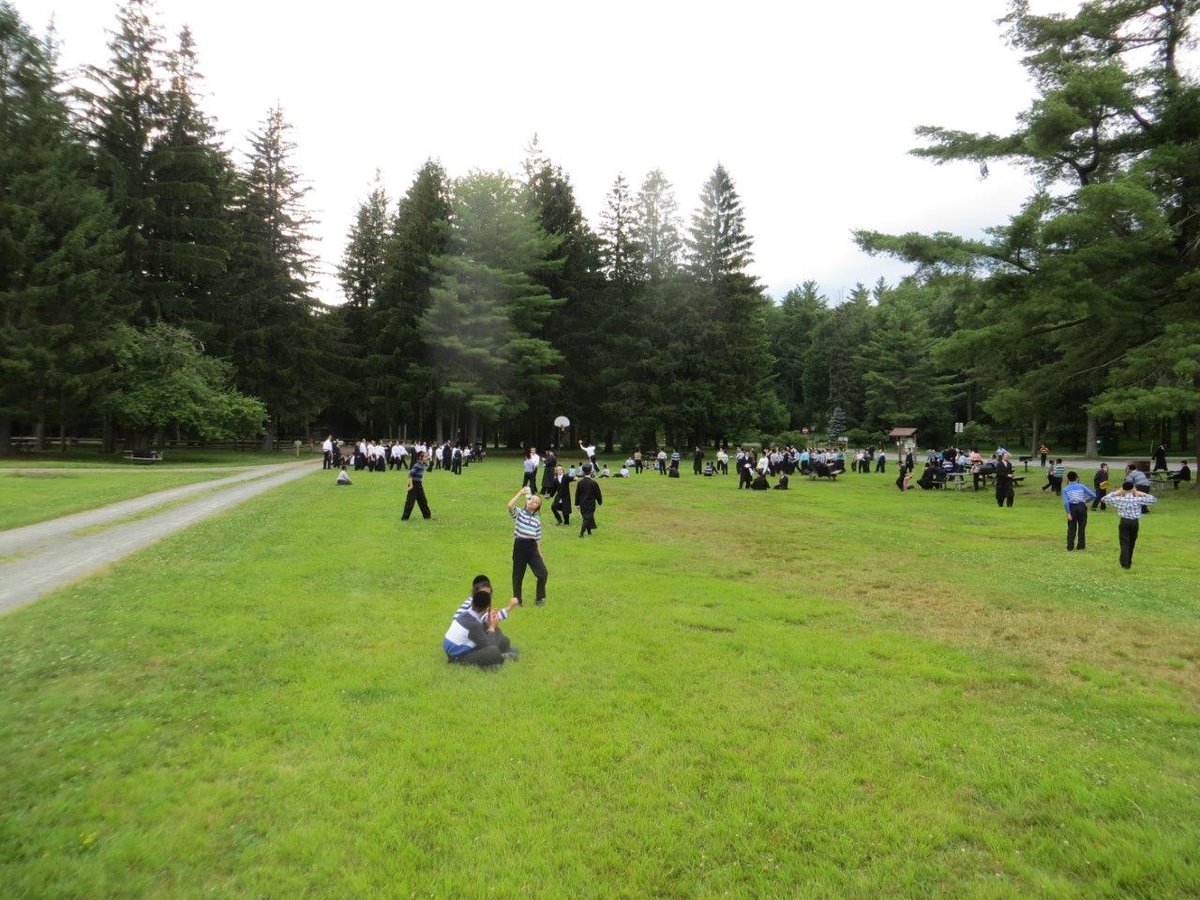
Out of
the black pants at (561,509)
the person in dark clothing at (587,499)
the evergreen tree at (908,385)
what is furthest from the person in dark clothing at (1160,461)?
the evergreen tree at (908,385)

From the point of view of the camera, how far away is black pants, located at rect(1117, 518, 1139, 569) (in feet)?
38.6

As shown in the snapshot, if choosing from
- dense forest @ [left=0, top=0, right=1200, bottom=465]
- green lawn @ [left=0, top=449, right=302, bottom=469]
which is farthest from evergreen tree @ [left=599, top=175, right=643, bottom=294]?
green lawn @ [left=0, top=449, right=302, bottom=469]

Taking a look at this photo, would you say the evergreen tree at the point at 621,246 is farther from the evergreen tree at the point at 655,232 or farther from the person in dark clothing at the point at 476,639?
the person in dark clothing at the point at 476,639

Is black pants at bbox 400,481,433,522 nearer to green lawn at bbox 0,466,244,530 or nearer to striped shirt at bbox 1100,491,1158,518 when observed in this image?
green lawn at bbox 0,466,244,530

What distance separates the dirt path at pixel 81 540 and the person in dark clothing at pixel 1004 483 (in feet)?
73.9

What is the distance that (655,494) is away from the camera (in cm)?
2459

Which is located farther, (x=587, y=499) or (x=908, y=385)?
(x=908, y=385)

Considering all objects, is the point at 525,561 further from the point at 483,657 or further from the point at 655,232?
the point at 655,232

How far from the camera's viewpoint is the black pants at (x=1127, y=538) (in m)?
11.8

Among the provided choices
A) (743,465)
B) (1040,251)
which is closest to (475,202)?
(743,465)

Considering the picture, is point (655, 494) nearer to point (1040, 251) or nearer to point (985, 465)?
point (985, 465)

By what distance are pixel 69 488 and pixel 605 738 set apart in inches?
902

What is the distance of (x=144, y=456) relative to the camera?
1393 inches

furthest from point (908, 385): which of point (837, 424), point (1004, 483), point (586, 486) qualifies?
point (586, 486)
